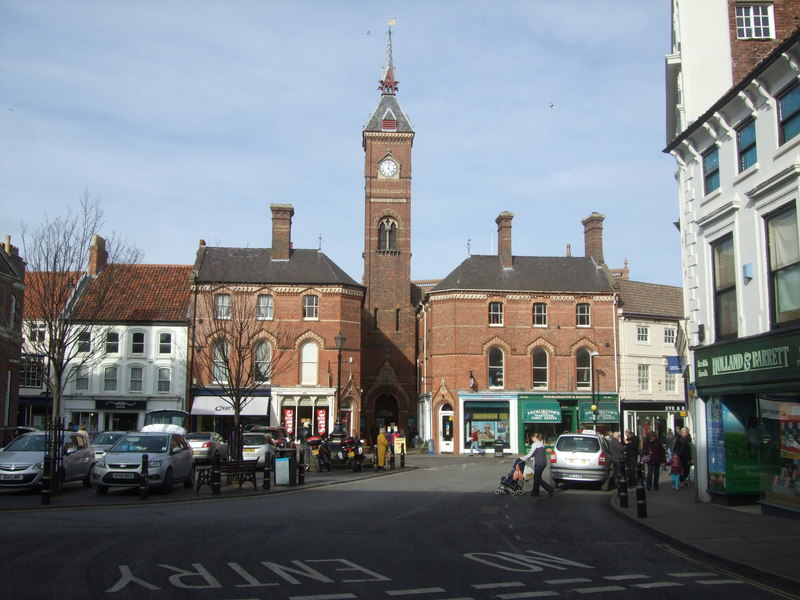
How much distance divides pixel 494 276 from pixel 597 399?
9.64 m

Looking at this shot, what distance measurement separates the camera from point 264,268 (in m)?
47.2

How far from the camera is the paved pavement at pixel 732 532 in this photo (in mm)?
10047

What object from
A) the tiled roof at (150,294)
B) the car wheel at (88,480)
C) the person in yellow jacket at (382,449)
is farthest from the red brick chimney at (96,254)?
the car wheel at (88,480)

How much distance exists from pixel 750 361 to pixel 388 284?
39.2 meters

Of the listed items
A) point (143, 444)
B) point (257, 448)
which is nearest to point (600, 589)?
point (143, 444)

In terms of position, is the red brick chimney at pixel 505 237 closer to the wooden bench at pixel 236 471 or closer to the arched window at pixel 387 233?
the arched window at pixel 387 233

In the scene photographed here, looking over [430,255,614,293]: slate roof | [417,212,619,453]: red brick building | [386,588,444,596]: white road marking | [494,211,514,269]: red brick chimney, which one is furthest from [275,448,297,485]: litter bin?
[494,211,514,269]: red brick chimney

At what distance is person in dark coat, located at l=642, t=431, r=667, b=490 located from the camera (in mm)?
22172

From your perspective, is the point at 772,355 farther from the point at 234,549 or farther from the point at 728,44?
the point at 234,549

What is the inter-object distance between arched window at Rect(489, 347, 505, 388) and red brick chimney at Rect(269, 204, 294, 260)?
1401cm

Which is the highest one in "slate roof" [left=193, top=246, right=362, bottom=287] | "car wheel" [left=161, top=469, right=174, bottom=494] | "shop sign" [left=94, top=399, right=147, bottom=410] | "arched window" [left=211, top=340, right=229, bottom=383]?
"slate roof" [left=193, top=246, right=362, bottom=287]

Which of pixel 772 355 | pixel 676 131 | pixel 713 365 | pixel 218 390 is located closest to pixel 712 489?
pixel 713 365

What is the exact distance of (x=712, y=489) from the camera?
56.9 ft

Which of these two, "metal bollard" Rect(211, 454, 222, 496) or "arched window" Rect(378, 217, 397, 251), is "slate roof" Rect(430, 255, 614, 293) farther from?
"metal bollard" Rect(211, 454, 222, 496)
